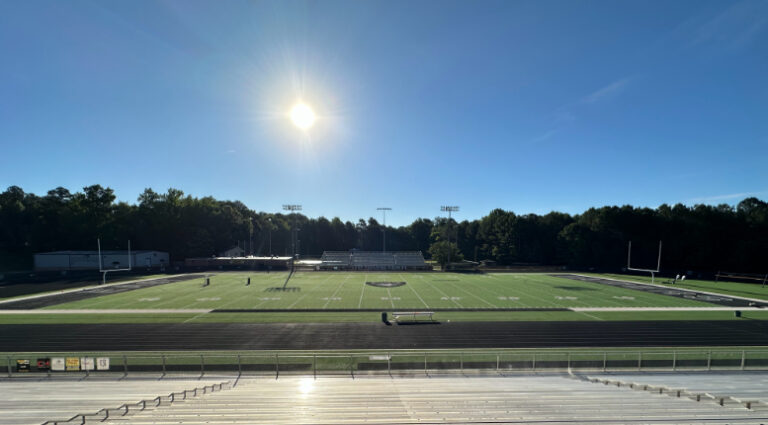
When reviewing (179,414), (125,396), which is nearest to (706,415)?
(179,414)

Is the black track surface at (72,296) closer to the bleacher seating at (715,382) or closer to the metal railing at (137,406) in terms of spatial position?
the metal railing at (137,406)

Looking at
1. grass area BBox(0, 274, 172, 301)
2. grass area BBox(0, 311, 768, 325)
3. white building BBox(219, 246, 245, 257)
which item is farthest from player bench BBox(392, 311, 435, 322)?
white building BBox(219, 246, 245, 257)

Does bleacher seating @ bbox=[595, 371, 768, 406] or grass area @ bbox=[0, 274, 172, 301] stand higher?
bleacher seating @ bbox=[595, 371, 768, 406]

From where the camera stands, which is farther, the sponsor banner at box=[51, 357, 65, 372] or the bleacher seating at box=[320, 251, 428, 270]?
the bleacher seating at box=[320, 251, 428, 270]

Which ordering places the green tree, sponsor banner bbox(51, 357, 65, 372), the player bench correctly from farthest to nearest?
the green tree < the player bench < sponsor banner bbox(51, 357, 65, 372)

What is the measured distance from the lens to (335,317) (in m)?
27.0

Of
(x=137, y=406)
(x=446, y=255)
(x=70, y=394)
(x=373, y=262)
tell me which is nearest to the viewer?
(x=137, y=406)

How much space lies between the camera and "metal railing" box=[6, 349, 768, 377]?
1530 cm

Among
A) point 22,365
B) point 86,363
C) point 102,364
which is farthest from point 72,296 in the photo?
point 102,364

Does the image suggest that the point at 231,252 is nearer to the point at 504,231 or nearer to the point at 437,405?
the point at 504,231

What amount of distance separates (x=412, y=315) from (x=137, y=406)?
2007cm

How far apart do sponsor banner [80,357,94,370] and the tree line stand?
208 ft

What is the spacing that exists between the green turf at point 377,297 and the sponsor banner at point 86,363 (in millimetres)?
16027

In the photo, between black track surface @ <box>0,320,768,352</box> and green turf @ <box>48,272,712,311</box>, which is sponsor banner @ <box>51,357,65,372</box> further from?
green turf @ <box>48,272,712,311</box>
